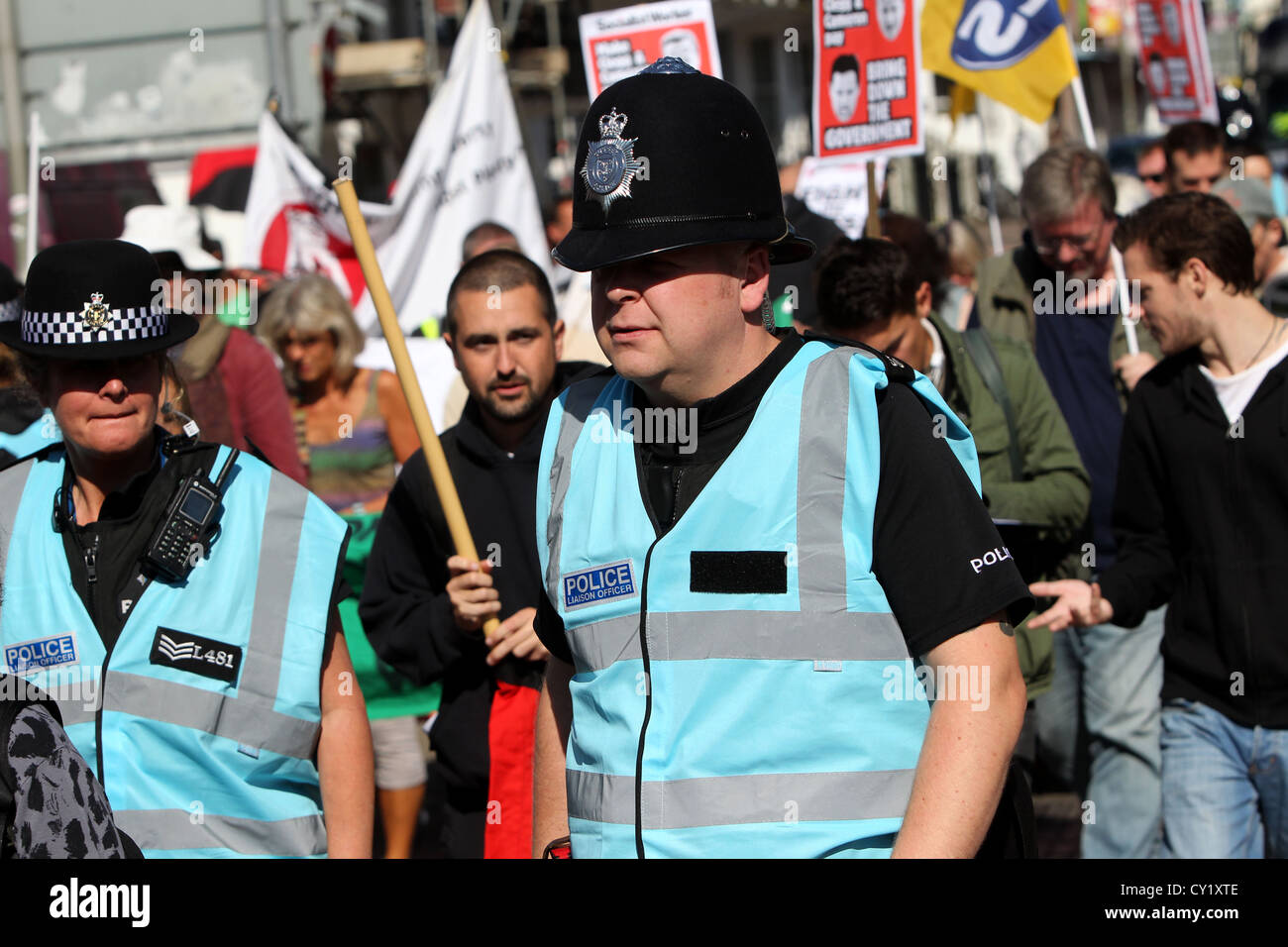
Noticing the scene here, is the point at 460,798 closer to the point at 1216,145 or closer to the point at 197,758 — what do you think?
the point at 197,758

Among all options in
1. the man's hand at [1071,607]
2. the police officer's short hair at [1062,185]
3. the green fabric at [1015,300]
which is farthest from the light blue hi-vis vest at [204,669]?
the police officer's short hair at [1062,185]

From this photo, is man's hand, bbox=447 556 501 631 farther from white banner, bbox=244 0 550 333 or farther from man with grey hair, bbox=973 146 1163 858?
white banner, bbox=244 0 550 333

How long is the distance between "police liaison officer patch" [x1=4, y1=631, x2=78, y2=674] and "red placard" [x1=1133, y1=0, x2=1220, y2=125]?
745 centimetres

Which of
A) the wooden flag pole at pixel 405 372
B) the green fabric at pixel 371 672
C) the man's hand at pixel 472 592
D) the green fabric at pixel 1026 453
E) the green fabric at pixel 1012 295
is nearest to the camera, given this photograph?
the wooden flag pole at pixel 405 372

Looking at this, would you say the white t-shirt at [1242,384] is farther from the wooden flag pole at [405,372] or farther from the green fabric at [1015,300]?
the wooden flag pole at [405,372]

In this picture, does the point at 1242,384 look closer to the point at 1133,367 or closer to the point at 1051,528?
the point at 1051,528

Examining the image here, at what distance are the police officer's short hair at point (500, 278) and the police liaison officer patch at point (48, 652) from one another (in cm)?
176

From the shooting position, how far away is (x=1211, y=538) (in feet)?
14.1

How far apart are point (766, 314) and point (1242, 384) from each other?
218 cm

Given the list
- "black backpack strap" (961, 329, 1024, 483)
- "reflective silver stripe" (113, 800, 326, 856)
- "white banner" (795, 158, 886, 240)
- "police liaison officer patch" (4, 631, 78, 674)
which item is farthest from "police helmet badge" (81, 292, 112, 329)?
"white banner" (795, 158, 886, 240)

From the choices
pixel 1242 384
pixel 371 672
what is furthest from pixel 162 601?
pixel 371 672

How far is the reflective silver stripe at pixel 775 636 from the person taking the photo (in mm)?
2369

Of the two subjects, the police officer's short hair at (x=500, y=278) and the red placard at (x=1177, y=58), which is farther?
the red placard at (x=1177, y=58)

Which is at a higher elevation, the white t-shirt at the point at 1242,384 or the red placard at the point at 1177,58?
the red placard at the point at 1177,58
